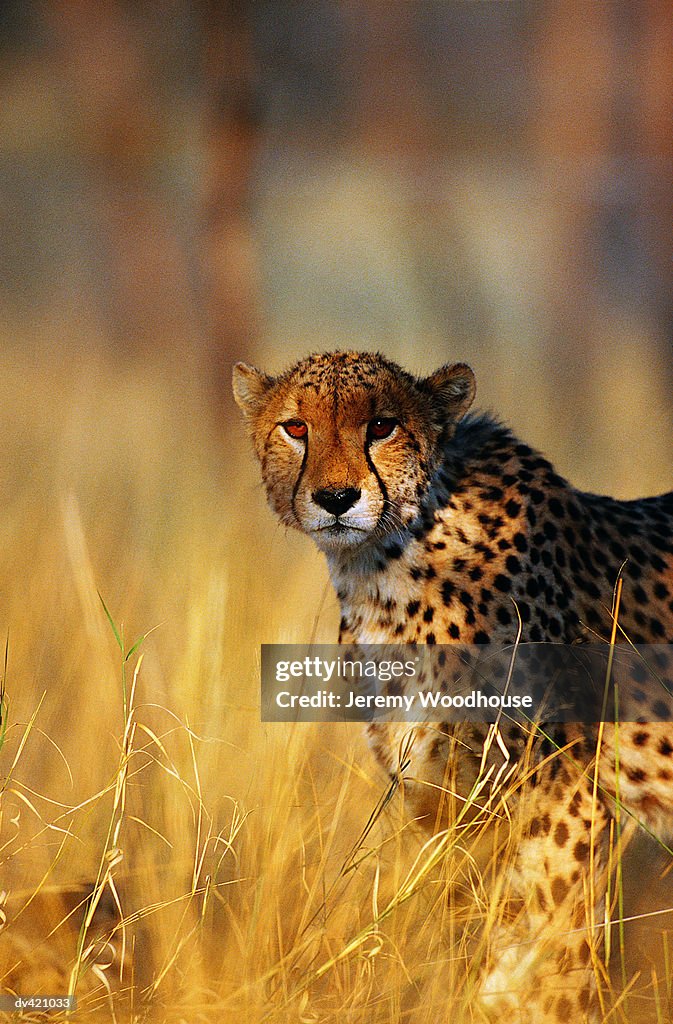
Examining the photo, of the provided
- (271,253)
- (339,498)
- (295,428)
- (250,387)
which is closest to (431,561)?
(339,498)

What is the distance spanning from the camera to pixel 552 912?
4.79ft

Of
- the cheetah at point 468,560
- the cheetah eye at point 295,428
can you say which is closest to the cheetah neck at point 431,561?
the cheetah at point 468,560

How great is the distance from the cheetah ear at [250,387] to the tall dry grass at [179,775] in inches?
5.1

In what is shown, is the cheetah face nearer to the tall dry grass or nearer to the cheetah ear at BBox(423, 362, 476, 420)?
the cheetah ear at BBox(423, 362, 476, 420)

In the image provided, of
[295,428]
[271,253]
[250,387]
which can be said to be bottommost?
[295,428]

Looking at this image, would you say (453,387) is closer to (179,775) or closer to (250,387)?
(250,387)

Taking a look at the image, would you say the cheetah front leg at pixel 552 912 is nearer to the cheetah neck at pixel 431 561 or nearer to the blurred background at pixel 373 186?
the cheetah neck at pixel 431 561

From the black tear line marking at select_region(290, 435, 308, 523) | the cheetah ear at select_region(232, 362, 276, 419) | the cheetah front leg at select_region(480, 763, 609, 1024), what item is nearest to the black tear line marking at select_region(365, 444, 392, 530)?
the black tear line marking at select_region(290, 435, 308, 523)

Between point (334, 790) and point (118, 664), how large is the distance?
1.40ft

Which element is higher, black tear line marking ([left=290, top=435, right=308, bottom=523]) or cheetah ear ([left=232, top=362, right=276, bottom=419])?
cheetah ear ([left=232, top=362, right=276, bottom=419])

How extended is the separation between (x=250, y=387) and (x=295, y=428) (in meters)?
0.15

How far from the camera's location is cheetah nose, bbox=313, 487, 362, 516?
4.97ft

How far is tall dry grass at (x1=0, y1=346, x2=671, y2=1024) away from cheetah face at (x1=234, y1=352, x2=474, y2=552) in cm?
16

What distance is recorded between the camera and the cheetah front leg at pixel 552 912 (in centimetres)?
136
